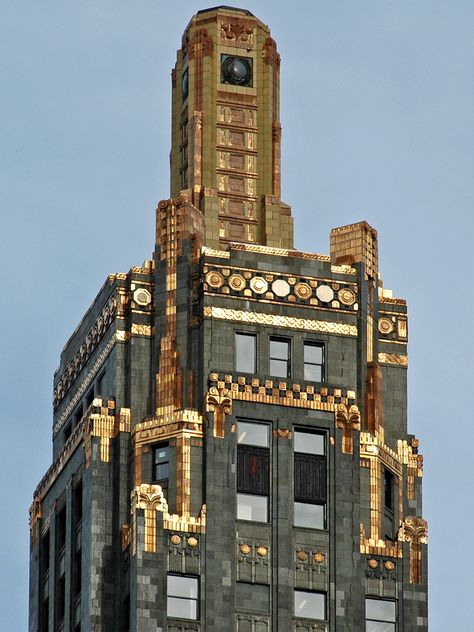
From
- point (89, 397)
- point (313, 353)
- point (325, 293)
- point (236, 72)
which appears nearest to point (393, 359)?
point (313, 353)

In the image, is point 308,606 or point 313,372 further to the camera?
point 313,372

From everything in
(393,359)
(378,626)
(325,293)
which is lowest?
(378,626)

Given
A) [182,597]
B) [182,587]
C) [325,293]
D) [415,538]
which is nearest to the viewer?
[182,597]

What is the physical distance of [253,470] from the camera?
552 ft

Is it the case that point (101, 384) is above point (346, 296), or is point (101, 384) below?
below

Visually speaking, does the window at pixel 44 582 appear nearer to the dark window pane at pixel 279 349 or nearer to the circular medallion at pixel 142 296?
the circular medallion at pixel 142 296

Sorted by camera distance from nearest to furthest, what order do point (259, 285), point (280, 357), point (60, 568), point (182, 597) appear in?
point (182, 597) → point (280, 357) → point (259, 285) → point (60, 568)

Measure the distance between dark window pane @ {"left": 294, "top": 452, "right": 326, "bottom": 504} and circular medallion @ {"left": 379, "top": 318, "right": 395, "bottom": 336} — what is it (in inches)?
373

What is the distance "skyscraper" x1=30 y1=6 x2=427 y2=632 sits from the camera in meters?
165

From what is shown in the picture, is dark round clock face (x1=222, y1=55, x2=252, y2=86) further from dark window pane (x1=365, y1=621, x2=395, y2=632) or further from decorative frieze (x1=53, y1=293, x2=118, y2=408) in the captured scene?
dark window pane (x1=365, y1=621, x2=395, y2=632)

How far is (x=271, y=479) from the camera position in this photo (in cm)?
16812

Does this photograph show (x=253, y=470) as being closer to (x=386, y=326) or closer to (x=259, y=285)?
(x=259, y=285)

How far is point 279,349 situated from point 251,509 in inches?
380

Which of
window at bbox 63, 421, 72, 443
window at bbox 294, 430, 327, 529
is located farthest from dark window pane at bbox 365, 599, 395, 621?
window at bbox 63, 421, 72, 443
